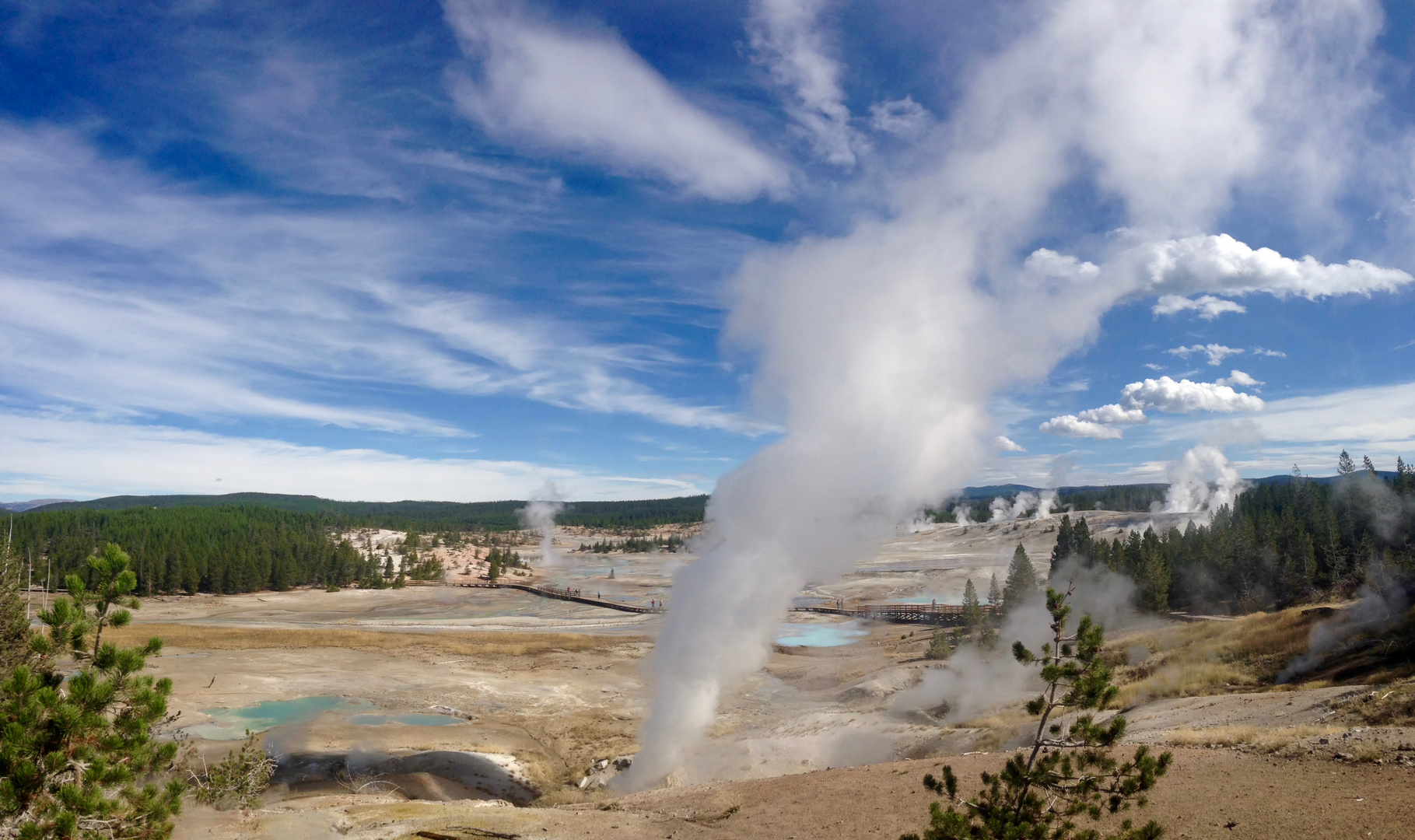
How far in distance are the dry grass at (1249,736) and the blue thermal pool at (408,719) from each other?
89.4 ft

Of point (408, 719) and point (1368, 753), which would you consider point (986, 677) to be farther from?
point (408, 719)

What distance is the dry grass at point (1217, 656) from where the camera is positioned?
26375 mm

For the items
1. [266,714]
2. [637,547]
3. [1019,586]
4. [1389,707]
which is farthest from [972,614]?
[637,547]

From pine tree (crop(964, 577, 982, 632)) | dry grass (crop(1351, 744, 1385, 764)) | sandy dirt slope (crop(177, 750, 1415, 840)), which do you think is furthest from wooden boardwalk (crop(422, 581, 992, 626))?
dry grass (crop(1351, 744, 1385, 764))

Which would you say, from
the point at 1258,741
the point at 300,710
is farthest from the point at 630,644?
the point at 1258,741

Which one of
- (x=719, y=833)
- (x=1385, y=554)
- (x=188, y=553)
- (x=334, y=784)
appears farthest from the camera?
(x=188, y=553)

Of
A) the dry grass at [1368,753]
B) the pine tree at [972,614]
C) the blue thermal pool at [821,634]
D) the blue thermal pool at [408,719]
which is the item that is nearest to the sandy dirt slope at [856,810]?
the dry grass at [1368,753]

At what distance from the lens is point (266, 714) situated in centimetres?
3238

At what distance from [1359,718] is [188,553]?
11527 cm

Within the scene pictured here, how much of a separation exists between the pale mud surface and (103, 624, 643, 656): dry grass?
129 cm

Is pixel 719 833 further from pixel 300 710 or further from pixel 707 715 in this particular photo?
pixel 300 710

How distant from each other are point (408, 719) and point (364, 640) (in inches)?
1043

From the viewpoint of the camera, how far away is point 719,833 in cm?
1542

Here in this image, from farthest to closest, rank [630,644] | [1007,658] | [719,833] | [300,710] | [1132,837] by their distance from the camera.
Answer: [630,644]
[1007,658]
[300,710]
[719,833]
[1132,837]
